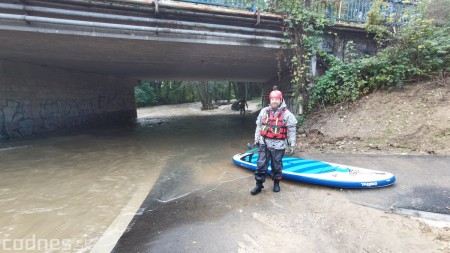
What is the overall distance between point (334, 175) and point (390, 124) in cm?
286

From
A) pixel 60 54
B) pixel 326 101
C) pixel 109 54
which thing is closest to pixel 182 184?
pixel 326 101

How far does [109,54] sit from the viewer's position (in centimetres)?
900

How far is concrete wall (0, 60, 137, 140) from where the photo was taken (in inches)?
361

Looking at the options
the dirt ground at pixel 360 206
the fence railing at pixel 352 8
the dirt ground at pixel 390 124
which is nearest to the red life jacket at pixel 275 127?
the dirt ground at pixel 360 206

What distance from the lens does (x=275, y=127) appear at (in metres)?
4.38

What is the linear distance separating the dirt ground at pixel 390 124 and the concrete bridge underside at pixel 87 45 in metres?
3.06

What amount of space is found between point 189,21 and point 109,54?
3807 millimetres

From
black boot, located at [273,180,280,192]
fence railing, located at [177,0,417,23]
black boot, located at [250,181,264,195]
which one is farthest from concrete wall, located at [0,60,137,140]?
black boot, located at [273,180,280,192]

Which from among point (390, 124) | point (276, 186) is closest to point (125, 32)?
point (276, 186)

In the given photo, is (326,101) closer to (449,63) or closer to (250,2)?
(449,63)

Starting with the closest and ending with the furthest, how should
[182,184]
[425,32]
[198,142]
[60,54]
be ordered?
1. [182,184]
2. [425,32]
3. [60,54]
4. [198,142]

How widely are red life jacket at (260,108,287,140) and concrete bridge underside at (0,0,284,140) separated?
12.4 ft

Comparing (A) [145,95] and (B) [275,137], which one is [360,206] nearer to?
(B) [275,137]

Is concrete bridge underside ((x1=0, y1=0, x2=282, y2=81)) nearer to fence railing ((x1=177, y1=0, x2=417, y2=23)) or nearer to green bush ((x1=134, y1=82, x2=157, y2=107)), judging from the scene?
fence railing ((x1=177, y1=0, x2=417, y2=23))
